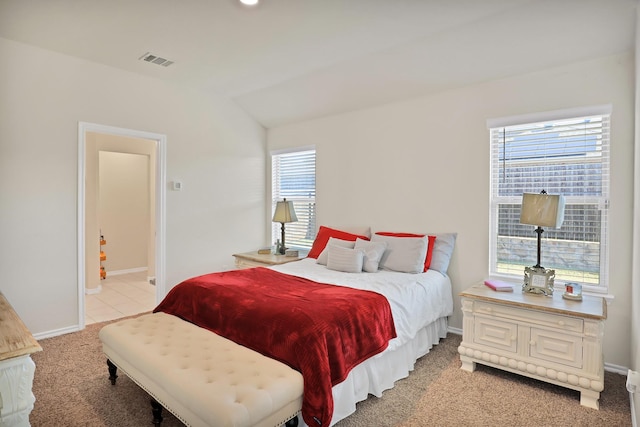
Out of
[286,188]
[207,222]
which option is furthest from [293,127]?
[207,222]

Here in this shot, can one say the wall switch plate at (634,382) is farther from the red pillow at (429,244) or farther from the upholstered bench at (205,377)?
A: the upholstered bench at (205,377)

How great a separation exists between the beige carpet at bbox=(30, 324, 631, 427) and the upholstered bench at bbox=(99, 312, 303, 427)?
0.26 metres

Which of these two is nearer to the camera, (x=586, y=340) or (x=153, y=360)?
(x=153, y=360)

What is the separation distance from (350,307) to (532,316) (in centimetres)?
132

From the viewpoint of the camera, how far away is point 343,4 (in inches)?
100

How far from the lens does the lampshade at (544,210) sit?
8.49ft

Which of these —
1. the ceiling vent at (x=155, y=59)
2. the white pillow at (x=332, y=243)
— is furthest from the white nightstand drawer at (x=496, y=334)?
the ceiling vent at (x=155, y=59)

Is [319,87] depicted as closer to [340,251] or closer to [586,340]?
[340,251]

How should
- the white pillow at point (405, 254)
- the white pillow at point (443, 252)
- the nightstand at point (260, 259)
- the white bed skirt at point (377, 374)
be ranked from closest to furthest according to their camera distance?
the white bed skirt at point (377, 374)
the white pillow at point (405, 254)
the white pillow at point (443, 252)
the nightstand at point (260, 259)

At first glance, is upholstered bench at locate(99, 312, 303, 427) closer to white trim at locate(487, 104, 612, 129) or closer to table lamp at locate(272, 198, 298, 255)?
table lamp at locate(272, 198, 298, 255)

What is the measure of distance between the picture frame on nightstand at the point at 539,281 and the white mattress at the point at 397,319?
0.72m

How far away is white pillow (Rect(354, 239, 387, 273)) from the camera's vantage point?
3363 mm

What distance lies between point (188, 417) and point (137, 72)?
364cm

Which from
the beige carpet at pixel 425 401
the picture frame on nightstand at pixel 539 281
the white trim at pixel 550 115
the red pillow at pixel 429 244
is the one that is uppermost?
the white trim at pixel 550 115
